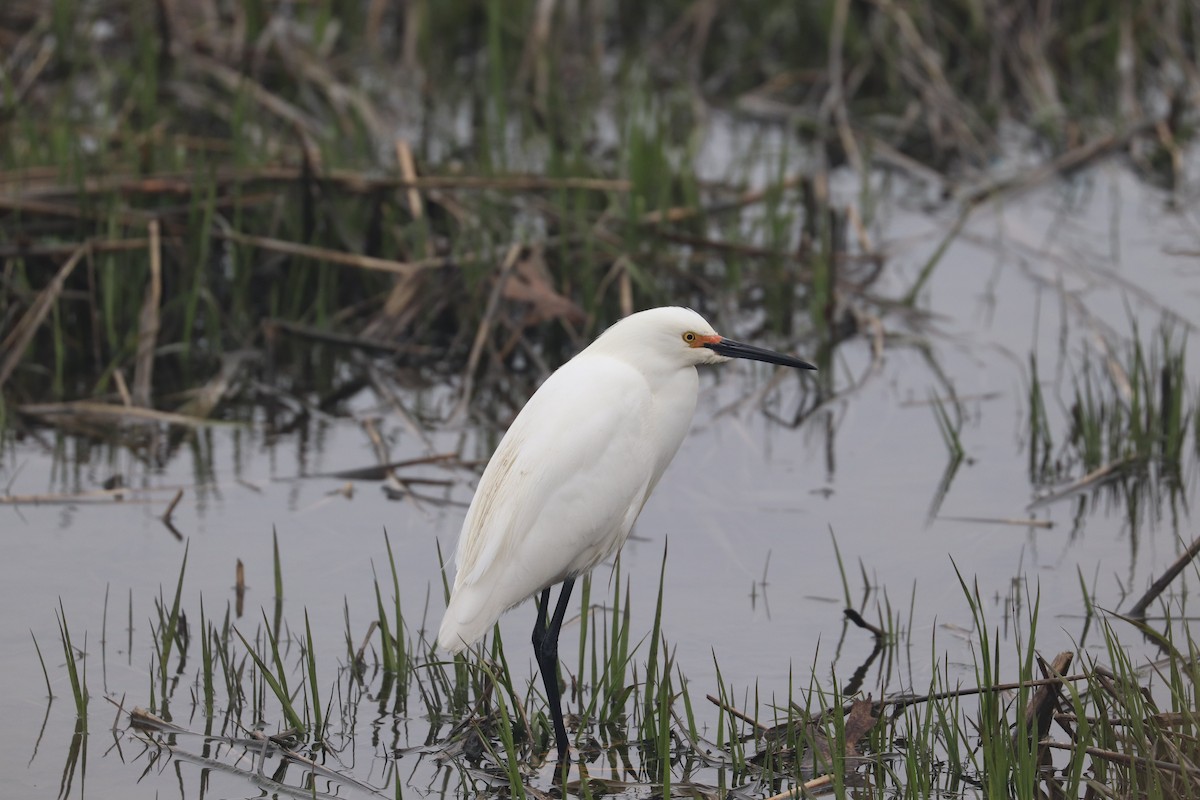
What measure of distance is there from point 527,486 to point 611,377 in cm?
33

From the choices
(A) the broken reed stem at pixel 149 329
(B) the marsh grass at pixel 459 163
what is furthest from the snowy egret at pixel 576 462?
(A) the broken reed stem at pixel 149 329

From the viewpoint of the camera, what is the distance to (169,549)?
5.09m

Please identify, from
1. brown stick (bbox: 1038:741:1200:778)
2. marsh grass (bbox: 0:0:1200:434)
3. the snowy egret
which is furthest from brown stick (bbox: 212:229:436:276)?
brown stick (bbox: 1038:741:1200:778)

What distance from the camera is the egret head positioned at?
12.9 ft

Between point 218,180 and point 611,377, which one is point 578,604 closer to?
point 611,377

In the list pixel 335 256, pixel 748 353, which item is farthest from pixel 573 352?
pixel 748 353

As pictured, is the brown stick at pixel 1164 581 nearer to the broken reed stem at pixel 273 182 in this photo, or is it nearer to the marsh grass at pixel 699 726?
the marsh grass at pixel 699 726

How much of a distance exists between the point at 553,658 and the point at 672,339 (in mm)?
813

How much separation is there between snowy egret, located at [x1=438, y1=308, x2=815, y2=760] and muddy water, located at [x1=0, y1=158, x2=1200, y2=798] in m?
0.40

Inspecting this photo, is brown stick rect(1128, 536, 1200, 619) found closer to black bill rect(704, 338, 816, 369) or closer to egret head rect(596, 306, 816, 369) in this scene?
black bill rect(704, 338, 816, 369)

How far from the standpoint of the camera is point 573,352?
6.75 meters

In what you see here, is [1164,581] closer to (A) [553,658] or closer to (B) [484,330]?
(A) [553,658]

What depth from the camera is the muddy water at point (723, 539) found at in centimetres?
429

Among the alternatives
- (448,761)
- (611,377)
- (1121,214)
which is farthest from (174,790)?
(1121,214)
